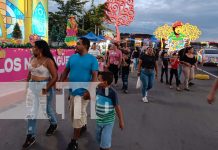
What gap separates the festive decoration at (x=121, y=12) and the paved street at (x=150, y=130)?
24864 mm

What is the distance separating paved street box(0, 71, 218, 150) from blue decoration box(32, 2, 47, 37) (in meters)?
16.3

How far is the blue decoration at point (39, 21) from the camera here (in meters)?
24.8

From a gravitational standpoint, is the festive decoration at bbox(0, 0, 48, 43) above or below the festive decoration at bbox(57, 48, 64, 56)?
above

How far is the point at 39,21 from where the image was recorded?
2575 centimetres

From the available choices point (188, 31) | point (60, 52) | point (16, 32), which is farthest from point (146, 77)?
point (188, 31)

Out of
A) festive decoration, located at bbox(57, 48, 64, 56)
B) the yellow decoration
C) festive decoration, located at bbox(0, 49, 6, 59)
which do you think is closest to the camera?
festive decoration, located at bbox(0, 49, 6, 59)

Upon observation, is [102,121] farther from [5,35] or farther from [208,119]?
[5,35]

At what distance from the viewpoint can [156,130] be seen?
6766 mm

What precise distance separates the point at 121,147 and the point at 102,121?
3.57 ft

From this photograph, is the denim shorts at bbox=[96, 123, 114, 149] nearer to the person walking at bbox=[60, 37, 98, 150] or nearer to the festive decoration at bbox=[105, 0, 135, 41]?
the person walking at bbox=[60, 37, 98, 150]

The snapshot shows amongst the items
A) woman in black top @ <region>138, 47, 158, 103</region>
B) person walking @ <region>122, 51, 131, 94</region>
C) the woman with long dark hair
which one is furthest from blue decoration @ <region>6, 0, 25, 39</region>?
the woman with long dark hair

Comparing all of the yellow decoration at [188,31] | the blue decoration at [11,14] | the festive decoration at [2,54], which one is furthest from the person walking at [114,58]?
the yellow decoration at [188,31]

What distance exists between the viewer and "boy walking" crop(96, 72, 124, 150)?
469cm

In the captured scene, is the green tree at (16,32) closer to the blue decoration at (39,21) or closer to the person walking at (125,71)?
the blue decoration at (39,21)
